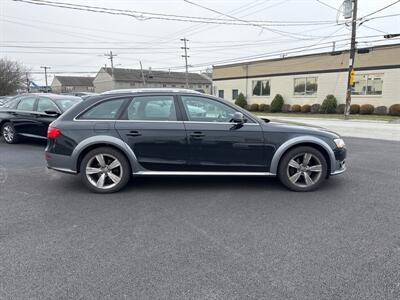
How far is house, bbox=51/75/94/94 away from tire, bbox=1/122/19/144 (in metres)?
77.1

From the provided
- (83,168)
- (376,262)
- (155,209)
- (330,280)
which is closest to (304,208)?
(376,262)

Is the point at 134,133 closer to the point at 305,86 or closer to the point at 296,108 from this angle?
the point at 296,108

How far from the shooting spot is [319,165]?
4566 mm

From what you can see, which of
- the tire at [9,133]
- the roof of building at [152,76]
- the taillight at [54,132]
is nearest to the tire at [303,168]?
the taillight at [54,132]

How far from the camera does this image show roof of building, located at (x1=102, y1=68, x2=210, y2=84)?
222ft

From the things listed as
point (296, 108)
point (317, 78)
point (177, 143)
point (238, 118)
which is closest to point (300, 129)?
point (238, 118)

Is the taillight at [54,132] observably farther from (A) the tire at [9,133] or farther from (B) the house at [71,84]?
(B) the house at [71,84]

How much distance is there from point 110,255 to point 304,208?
8.35 feet

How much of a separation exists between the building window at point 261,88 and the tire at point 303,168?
24513mm

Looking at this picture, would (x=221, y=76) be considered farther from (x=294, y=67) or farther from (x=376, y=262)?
(x=376, y=262)

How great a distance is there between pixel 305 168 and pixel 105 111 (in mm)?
3264

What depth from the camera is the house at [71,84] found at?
7962 cm

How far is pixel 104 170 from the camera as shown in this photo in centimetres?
455

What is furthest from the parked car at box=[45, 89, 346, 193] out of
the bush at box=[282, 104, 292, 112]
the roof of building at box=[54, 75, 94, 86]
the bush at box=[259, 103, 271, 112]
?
the roof of building at box=[54, 75, 94, 86]
